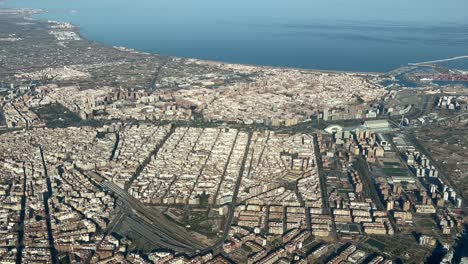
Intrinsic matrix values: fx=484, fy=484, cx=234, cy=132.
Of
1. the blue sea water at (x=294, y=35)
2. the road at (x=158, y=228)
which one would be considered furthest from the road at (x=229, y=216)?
the blue sea water at (x=294, y=35)

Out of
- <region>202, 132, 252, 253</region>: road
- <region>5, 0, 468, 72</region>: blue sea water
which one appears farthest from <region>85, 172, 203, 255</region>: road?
<region>5, 0, 468, 72</region>: blue sea water

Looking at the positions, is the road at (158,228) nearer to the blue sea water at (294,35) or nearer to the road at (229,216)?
the road at (229,216)

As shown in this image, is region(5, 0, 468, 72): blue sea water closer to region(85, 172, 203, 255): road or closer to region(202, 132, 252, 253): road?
region(202, 132, 252, 253): road

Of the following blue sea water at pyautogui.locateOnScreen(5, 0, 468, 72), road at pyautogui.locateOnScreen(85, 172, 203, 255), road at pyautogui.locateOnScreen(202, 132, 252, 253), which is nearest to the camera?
road at pyautogui.locateOnScreen(202, 132, 252, 253)

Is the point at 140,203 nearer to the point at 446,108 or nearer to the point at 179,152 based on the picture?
the point at 179,152

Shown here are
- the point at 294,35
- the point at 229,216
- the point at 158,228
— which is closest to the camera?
the point at 158,228

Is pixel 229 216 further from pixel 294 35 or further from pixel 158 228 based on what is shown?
pixel 294 35

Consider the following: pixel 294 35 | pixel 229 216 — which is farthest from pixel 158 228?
pixel 294 35

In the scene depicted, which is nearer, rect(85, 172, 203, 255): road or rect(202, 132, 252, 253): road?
rect(202, 132, 252, 253): road
